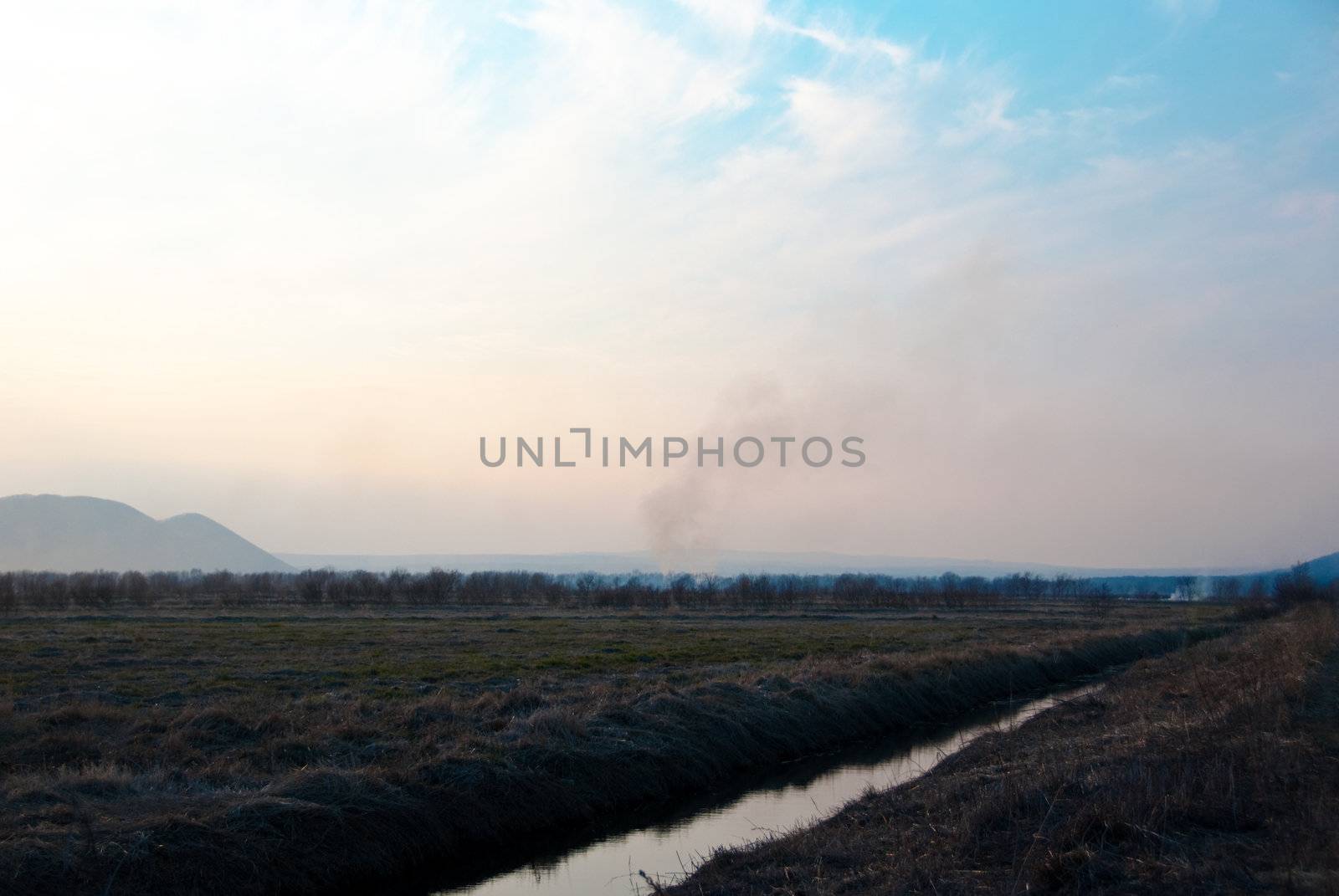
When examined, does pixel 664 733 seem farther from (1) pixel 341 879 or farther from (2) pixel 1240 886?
(2) pixel 1240 886

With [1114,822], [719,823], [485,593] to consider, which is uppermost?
[1114,822]

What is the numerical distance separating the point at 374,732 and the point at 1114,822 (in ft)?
41.9

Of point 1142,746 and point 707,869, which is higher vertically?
point 1142,746

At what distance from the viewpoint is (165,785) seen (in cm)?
1343

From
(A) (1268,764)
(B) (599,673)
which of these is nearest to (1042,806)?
(A) (1268,764)

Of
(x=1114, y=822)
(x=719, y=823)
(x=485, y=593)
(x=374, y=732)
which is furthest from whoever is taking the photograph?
(x=485, y=593)

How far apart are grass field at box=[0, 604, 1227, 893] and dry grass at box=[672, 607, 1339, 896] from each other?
474 centimetres

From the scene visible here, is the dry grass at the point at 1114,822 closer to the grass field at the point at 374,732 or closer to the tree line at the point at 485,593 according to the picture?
the grass field at the point at 374,732

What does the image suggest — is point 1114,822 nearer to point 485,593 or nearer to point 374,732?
point 374,732

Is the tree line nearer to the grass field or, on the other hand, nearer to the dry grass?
the grass field

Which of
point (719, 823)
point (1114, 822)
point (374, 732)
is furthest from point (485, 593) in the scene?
point (1114, 822)

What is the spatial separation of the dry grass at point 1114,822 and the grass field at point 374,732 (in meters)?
4.74

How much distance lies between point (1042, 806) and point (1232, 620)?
2733 inches

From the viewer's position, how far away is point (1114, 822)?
9625 mm
